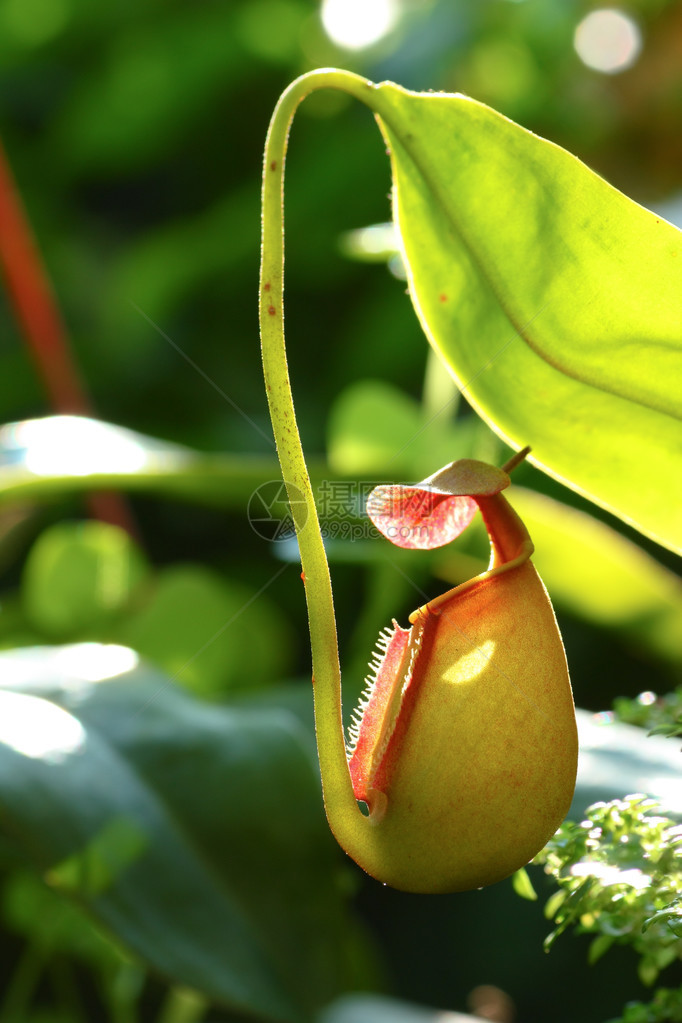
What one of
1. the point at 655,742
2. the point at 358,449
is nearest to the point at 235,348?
the point at 358,449

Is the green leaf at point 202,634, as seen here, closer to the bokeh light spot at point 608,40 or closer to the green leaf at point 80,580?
the green leaf at point 80,580

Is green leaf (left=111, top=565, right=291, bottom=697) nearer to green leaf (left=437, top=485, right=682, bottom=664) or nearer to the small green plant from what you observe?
green leaf (left=437, top=485, right=682, bottom=664)

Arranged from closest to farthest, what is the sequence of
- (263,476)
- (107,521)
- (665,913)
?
(665,913), (263,476), (107,521)

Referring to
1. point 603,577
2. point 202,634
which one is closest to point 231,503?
point 202,634

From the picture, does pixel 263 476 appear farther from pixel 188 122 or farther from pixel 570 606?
pixel 188 122

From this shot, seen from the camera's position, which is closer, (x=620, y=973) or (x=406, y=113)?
(x=406, y=113)
